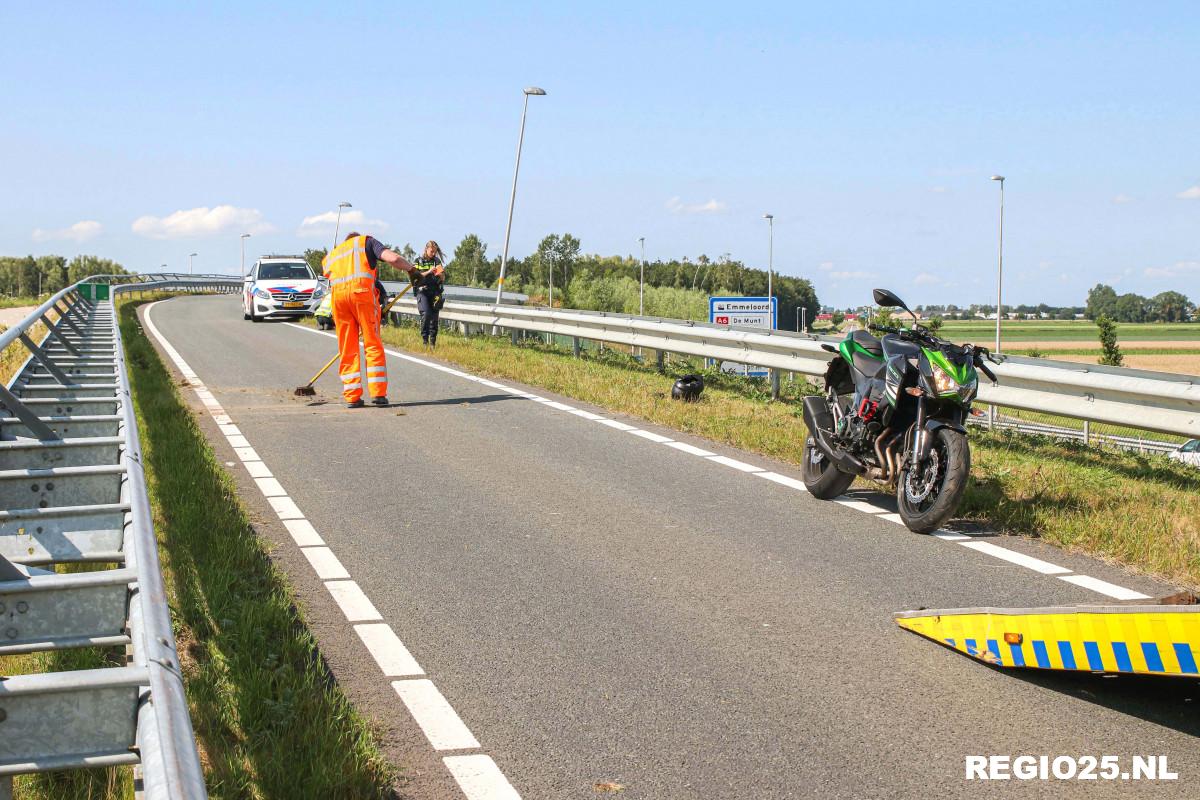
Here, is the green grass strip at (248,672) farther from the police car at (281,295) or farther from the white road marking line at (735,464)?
the police car at (281,295)

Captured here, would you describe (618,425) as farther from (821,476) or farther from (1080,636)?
(1080,636)

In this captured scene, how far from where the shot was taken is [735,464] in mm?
10219

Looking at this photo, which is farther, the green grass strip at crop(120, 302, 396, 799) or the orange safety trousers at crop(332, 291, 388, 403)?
the orange safety trousers at crop(332, 291, 388, 403)

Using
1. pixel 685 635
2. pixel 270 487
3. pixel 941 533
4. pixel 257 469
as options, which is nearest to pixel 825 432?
pixel 941 533

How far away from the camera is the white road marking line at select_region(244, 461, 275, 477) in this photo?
9.63 meters

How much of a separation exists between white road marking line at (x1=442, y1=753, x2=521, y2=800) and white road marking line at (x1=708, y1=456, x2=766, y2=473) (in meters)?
5.91

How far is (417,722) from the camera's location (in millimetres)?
4559

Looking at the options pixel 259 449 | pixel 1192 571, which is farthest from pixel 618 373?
pixel 1192 571

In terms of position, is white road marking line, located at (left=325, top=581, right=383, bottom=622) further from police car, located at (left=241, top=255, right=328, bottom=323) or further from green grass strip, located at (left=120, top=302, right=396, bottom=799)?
police car, located at (left=241, top=255, right=328, bottom=323)

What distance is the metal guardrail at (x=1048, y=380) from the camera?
8984mm

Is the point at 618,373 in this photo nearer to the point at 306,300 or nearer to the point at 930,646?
the point at 930,646

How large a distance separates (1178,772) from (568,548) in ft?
12.3

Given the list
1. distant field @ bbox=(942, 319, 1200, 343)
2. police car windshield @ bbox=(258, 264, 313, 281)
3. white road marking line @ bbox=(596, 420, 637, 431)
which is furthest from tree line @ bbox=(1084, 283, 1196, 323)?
white road marking line @ bbox=(596, 420, 637, 431)

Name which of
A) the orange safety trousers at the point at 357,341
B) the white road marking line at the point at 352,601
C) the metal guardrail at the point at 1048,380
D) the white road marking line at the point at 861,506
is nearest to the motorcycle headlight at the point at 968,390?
the white road marking line at the point at 861,506
